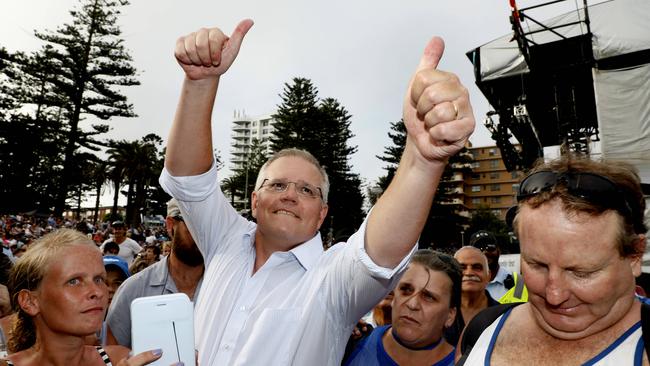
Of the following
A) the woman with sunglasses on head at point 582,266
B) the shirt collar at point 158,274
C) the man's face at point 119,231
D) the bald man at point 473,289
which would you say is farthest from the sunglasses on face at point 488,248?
the man's face at point 119,231

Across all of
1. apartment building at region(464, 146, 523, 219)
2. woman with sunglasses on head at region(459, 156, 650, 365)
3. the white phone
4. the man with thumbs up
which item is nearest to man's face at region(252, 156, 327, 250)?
the man with thumbs up

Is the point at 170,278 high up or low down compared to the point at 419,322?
up

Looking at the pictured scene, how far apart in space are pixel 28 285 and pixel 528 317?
1.98 meters

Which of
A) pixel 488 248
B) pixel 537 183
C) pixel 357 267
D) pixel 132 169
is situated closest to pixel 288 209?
pixel 357 267

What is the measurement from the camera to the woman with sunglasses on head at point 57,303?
6.09 feet

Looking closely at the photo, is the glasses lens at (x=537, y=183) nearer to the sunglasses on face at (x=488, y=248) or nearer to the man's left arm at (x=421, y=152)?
the man's left arm at (x=421, y=152)

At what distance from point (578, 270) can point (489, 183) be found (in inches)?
4029

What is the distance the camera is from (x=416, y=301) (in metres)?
2.47

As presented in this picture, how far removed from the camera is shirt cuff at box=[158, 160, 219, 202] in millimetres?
1705

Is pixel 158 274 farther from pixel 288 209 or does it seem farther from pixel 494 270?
pixel 494 270

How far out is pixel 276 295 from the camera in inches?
66.0

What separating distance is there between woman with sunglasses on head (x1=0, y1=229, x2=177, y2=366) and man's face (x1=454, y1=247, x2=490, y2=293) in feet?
9.63

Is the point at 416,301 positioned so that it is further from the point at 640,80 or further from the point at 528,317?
the point at 640,80

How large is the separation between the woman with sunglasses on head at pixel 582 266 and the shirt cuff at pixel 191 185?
3.68 ft
